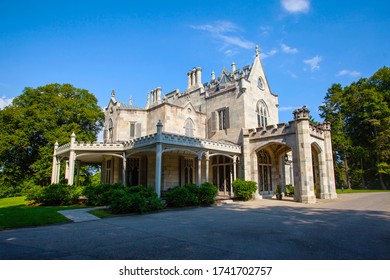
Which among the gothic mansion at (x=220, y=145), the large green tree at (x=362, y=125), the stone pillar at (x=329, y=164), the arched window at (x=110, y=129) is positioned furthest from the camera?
the large green tree at (x=362, y=125)

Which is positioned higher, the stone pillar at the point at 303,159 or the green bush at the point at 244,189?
the stone pillar at the point at 303,159

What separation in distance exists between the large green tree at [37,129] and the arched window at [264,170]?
69.2 ft

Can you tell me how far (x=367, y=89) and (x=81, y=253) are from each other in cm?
4190

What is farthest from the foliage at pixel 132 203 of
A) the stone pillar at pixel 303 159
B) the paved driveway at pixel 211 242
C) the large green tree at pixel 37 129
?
the large green tree at pixel 37 129

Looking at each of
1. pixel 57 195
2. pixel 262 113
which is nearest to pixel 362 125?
pixel 262 113

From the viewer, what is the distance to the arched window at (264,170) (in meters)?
22.2

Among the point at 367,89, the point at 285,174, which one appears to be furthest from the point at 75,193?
the point at 367,89

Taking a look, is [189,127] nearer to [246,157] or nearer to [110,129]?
[246,157]

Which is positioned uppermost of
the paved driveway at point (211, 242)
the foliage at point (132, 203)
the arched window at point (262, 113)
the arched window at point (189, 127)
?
the arched window at point (262, 113)

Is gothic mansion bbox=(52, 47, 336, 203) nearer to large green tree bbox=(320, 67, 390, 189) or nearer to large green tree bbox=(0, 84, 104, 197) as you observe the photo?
large green tree bbox=(0, 84, 104, 197)

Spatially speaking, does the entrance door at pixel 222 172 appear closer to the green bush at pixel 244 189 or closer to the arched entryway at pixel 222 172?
the arched entryway at pixel 222 172

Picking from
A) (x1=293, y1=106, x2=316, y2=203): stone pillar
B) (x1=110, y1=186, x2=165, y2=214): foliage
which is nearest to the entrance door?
(x1=293, y1=106, x2=316, y2=203): stone pillar

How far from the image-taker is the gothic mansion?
57.7 ft
